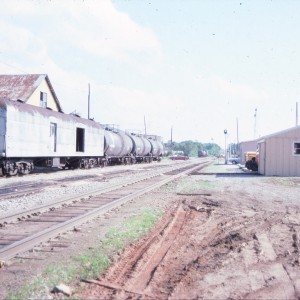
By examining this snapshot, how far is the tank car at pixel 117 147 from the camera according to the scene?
35.6 meters

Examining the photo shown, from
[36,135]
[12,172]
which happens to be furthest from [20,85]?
[12,172]

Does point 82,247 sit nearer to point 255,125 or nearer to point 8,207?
point 8,207

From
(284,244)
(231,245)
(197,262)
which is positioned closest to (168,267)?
(197,262)

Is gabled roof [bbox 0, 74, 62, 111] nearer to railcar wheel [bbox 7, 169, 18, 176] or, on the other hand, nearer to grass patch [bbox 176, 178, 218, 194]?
railcar wheel [bbox 7, 169, 18, 176]

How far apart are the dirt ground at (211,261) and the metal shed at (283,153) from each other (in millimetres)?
16318

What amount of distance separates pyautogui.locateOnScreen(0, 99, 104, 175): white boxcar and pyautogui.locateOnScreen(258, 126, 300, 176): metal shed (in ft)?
42.1

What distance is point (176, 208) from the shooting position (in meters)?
10.6

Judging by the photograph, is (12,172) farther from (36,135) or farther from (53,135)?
(53,135)

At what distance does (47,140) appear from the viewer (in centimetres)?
2291

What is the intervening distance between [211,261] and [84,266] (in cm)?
171

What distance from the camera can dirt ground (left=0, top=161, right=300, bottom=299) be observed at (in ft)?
14.1

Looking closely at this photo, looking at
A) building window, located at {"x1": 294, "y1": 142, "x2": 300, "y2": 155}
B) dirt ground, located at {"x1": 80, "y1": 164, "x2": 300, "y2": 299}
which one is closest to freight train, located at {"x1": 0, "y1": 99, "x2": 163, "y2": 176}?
dirt ground, located at {"x1": 80, "y1": 164, "x2": 300, "y2": 299}

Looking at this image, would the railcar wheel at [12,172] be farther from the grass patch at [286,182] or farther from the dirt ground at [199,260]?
the grass patch at [286,182]

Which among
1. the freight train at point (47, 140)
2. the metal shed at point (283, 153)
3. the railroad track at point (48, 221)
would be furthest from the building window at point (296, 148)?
the railroad track at point (48, 221)
